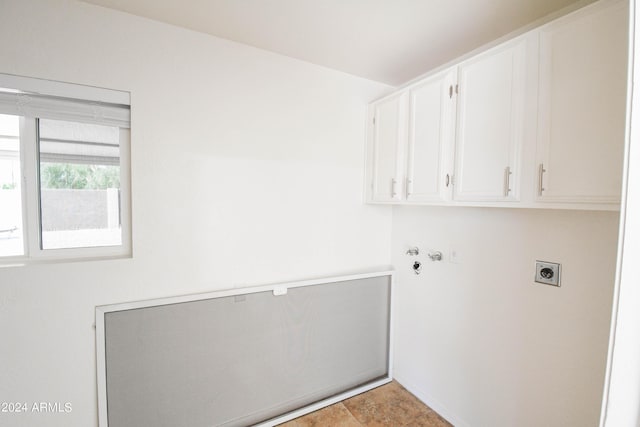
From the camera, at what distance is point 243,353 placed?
6.09ft

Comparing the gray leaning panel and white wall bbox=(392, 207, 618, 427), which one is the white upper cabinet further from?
the gray leaning panel

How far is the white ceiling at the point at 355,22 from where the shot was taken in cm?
145

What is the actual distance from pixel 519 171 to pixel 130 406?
2397mm

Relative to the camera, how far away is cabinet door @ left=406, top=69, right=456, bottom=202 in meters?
1.65

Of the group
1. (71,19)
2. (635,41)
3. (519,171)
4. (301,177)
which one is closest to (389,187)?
(301,177)

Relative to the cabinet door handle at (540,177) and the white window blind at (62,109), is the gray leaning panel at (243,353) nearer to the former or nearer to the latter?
the white window blind at (62,109)

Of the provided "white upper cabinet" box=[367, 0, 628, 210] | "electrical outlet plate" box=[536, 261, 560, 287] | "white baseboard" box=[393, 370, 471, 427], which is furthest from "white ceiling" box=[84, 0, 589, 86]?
"white baseboard" box=[393, 370, 471, 427]

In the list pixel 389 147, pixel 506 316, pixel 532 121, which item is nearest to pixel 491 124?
pixel 532 121

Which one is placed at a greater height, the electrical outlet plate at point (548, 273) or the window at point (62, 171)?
the window at point (62, 171)

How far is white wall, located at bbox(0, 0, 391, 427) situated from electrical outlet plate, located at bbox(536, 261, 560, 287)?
1.21 metres

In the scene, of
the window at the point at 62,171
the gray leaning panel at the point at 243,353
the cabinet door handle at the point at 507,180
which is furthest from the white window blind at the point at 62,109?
the cabinet door handle at the point at 507,180

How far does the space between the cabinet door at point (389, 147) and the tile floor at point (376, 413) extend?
157 cm

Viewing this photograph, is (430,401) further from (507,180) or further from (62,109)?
(62,109)

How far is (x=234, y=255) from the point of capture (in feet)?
6.09
